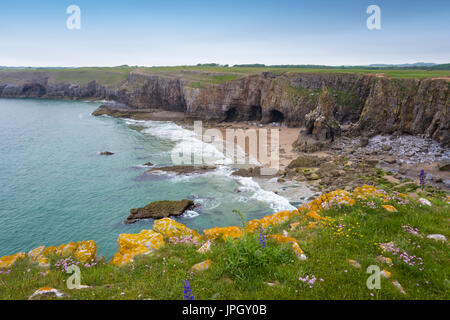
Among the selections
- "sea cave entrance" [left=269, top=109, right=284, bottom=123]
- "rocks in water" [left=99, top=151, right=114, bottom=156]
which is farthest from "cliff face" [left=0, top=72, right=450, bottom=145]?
"rocks in water" [left=99, top=151, right=114, bottom=156]

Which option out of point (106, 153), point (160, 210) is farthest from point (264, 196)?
point (106, 153)

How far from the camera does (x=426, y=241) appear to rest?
770 cm

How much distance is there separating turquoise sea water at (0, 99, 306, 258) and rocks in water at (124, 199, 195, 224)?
877 mm

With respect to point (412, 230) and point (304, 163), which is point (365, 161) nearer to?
point (304, 163)

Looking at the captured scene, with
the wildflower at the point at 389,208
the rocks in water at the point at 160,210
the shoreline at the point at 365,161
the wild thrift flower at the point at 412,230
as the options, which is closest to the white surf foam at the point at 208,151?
the shoreline at the point at 365,161

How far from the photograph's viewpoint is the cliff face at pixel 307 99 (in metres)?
42.1

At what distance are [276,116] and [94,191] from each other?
51363mm

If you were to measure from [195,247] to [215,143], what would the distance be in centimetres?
4451

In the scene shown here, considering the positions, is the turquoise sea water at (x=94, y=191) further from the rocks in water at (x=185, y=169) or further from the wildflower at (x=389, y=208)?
the wildflower at (x=389, y=208)

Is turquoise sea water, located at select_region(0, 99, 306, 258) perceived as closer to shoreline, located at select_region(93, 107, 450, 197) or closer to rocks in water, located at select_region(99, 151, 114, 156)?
rocks in water, located at select_region(99, 151, 114, 156)

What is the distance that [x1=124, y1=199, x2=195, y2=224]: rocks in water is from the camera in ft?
80.5

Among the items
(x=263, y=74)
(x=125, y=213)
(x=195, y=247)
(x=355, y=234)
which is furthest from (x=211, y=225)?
(x=263, y=74)

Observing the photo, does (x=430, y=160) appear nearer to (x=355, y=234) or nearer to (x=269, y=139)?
(x=269, y=139)
